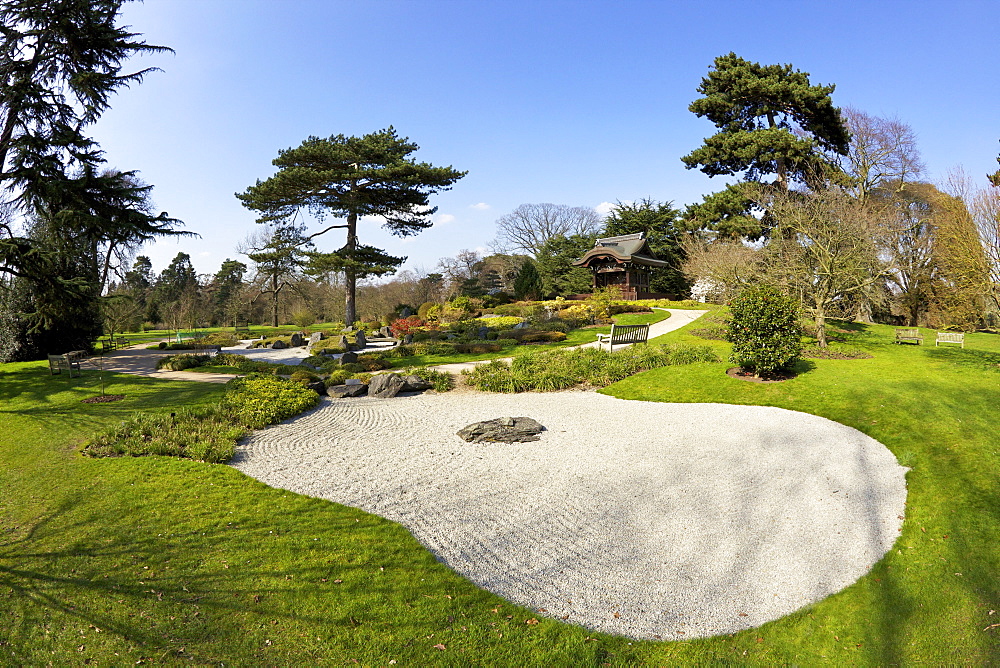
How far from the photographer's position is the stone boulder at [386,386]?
454 inches

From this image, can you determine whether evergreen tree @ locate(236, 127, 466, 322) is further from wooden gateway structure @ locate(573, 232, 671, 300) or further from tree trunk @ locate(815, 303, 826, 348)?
tree trunk @ locate(815, 303, 826, 348)

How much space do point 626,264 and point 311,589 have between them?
3089cm

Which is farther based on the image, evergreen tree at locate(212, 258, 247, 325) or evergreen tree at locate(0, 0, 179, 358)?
evergreen tree at locate(212, 258, 247, 325)

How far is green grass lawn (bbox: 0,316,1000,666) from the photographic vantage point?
3.36 meters

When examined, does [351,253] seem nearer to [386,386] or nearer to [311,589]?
[386,386]

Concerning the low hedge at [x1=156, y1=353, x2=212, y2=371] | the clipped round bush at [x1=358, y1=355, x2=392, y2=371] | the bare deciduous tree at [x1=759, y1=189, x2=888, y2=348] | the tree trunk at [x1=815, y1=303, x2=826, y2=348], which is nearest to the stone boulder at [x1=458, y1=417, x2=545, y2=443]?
the clipped round bush at [x1=358, y1=355, x2=392, y2=371]

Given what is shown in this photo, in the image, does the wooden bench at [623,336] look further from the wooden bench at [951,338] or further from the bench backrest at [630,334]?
the wooden bench at [951,338]

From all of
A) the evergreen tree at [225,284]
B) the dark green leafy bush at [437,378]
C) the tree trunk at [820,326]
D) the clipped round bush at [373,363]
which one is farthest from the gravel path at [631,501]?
the evergreen tree at [225,284]

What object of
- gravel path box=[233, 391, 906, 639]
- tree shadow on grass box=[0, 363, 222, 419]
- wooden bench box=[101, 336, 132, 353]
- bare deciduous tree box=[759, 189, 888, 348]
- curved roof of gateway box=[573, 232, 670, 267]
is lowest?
gravel path box=[233, 391, 906, 639]

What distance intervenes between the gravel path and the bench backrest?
669 cm

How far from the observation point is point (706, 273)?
19.7 metres

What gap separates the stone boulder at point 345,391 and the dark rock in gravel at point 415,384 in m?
0.99

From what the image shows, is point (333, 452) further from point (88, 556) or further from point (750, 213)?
point (750, 213)

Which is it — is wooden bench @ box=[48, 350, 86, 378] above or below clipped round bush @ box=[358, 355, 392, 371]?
above
